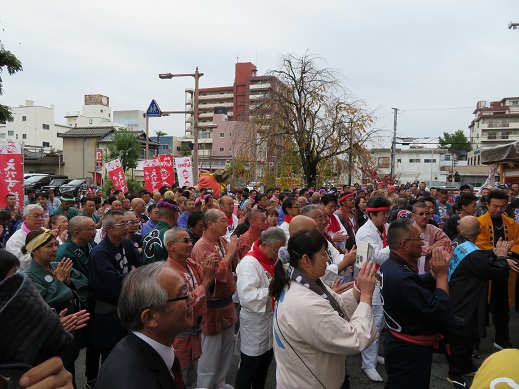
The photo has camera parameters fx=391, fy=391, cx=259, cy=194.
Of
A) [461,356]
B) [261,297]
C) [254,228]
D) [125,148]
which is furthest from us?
[125,148]

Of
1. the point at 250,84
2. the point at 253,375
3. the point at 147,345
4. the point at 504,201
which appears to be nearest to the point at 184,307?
the point at 147,345

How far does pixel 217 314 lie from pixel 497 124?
230 ft

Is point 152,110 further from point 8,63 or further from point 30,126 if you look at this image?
point 30,126

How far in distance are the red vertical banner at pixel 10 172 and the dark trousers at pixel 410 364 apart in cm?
842

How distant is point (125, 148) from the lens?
37.9 m

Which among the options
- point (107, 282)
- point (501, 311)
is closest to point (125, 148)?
point (107, 282)

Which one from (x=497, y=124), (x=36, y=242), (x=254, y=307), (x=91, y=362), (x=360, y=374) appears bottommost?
(x=360, y=374)

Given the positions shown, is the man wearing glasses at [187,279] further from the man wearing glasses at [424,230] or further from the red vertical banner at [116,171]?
the red vertical banner at [116,171]

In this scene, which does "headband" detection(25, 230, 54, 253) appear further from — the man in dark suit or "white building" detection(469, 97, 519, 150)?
"white building" detection(469, 97, 519, 150)

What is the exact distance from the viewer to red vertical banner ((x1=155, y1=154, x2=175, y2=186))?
14070 mm

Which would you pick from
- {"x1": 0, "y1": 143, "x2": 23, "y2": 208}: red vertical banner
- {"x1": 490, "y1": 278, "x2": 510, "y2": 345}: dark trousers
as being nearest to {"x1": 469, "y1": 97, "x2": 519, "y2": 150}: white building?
{"x1": 490, "y1": 278, "x2": 510, "y2": 345}: dark trousers

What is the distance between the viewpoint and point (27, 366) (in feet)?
4.12

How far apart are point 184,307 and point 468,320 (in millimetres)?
3680

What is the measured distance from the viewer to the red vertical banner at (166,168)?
14.1 meters
